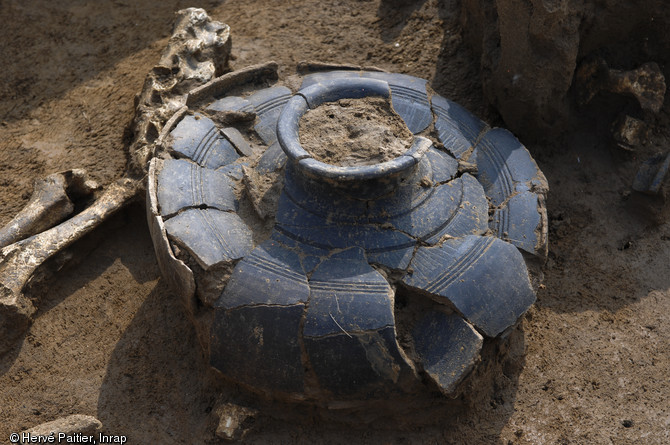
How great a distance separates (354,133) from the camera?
3807 mm

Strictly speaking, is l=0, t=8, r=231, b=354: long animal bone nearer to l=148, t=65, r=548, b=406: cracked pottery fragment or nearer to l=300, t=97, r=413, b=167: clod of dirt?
l=148, t=65, r=548, b=406: cracked pottery fragment

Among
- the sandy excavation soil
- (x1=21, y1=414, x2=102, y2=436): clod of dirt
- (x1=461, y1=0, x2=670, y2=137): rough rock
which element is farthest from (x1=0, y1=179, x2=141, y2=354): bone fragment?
(x1=461, y1=0, x2=670, y2=137): rough rock

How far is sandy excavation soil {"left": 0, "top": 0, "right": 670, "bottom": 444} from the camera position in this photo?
4.07 metres

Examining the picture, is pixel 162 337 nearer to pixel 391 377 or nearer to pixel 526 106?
pixel 391 377

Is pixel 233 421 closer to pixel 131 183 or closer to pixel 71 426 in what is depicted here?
pixel 71 426

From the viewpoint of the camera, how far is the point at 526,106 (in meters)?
4.88

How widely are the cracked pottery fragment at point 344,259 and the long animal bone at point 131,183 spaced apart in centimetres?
87

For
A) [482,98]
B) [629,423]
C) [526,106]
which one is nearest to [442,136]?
[526,106]

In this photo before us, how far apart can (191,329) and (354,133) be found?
1.77 meters

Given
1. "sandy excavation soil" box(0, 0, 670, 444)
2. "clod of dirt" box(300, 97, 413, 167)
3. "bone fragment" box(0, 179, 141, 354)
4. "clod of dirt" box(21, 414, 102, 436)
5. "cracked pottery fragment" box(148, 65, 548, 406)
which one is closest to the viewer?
"cracked pottery fragment" box(148, 65, 548, 406)

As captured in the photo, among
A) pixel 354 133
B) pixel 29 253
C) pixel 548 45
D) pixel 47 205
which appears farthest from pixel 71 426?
pixel 548 45

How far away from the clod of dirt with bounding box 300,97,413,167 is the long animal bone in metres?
1.16

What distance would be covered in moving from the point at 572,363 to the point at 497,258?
1.18m

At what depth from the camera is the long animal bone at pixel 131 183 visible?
4395mm
